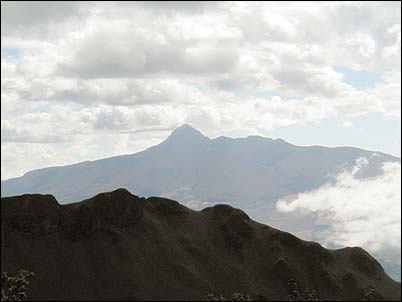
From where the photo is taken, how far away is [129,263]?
182 m

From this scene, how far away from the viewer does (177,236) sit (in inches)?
7835

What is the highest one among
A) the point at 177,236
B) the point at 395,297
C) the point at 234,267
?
the point at 177,236

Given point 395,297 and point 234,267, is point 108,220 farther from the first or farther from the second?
point 395,297

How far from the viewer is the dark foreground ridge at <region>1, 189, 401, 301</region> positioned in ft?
562

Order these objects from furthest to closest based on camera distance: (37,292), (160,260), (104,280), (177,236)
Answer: (177,236) → (160,260) → (104,280) → (37,292)

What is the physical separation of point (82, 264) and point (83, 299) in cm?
1639

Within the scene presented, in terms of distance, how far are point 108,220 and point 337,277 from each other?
89845 mm

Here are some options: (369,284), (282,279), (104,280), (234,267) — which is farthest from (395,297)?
(104,280)

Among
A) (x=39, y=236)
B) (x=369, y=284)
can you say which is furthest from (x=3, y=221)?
(x=369, y=284)

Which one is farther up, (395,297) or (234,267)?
(234,267)

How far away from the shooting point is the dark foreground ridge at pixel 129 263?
17138 centimetres

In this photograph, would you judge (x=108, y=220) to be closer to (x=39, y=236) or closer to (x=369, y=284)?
(x=39, y=236)

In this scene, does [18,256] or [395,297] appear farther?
[395,297]

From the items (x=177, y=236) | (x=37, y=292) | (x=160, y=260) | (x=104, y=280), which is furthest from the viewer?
(x=177, y=236)
